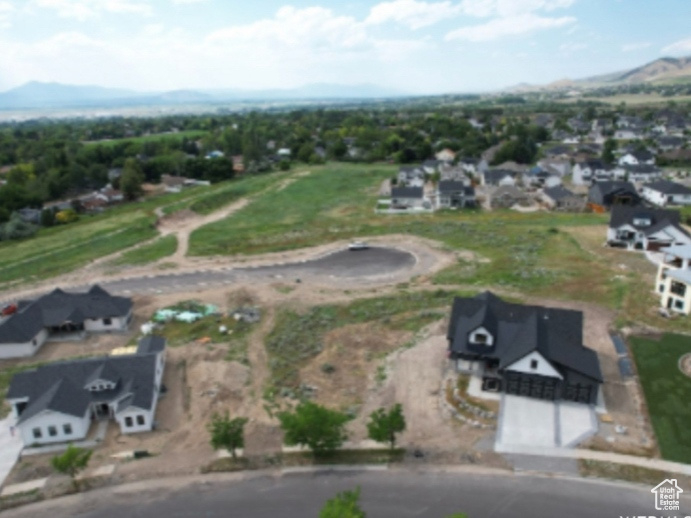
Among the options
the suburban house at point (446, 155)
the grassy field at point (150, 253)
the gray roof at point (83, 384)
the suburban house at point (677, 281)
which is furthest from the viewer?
the suburban house at point (446, 155)

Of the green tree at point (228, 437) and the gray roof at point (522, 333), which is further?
the gray roof at point (522, 333)

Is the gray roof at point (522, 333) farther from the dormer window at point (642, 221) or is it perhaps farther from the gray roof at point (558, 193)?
the gray roof at point (558, 193)

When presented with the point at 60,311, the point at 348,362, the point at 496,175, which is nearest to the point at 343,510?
the point at 348,362

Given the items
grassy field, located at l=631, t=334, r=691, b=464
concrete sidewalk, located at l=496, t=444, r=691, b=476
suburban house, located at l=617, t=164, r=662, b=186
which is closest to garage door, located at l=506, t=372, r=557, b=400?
concrete sidewalk, located at l=496, t=444, r=691, b=476

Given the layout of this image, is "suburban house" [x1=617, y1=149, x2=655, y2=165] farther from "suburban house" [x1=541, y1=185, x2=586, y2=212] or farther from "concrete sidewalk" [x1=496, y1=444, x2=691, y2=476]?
"concrete sidewalk" [x1=496, y1=444, x2=691, y2=476]

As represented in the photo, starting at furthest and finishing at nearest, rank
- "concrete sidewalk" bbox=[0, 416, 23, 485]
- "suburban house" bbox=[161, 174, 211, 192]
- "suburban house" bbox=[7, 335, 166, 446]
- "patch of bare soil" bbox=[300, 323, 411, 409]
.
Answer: "suburban house" bbox=[161, 174, 211, 192], "patch of bare soil" bbox=[300, 323, 411, 409], "suburban house" bbox=[7, 335, 166, 446], "concrete sidewalk" bbox=[0, 416, 23, 485]

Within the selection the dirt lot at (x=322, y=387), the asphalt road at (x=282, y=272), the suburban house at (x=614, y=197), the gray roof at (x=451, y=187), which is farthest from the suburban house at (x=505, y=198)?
the dirt lot at (x=322, y=387)

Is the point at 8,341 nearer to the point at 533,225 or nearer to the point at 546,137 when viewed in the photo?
the point at 533,225
